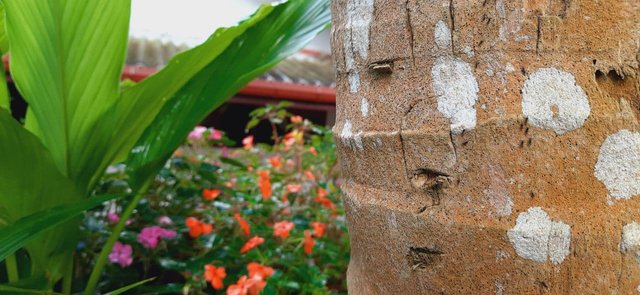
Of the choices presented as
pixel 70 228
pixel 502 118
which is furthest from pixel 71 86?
pixel 502 118

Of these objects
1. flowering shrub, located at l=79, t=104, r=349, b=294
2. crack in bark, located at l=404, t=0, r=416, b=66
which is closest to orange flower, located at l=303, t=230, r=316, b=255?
flowering shrub, located at l=79, t=104, r=349, b=294

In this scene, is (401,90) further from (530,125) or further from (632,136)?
(632,136)

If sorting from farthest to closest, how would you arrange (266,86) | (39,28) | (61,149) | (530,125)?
(266,86) → (61,149) → (39,28) → (530,125)

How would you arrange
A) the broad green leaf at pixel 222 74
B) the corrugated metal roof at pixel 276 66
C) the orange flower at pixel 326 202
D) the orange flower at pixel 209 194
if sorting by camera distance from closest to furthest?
the broad green leaf at pixel 222 74 → the orange flower at pixel 209 194 → the orange flower at pixel 326 202 → the corrugated metal roof at pixel 276 66

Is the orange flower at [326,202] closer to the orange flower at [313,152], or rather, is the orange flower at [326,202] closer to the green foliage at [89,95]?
the orange flower at [313,152]

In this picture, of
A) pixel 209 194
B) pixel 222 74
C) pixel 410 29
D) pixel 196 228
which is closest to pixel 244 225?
pixel 196 228

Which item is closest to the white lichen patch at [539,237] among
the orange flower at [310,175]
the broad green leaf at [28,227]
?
the broad green leaf at [28,227]
